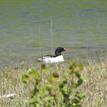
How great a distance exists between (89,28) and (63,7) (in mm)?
7044

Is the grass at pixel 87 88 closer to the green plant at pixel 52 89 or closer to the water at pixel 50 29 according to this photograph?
the green plant at pixel 52 89

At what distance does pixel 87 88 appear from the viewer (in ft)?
16.7

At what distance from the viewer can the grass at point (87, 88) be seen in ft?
14.3

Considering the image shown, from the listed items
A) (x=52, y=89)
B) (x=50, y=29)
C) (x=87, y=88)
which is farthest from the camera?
(x=50, y=29)

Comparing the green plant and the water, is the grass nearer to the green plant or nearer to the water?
the green plant

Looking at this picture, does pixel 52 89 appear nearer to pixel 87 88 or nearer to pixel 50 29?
pixel 87 88

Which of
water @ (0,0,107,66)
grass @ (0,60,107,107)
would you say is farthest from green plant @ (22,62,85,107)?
water @ (0,0,107,66)

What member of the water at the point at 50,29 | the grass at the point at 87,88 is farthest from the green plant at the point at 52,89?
the water at the point at 50,29

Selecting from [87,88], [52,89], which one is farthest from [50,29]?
[52,89]

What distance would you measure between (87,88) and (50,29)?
36.5 ft

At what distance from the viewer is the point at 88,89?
5.04m

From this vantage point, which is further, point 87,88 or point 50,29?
point 50,29

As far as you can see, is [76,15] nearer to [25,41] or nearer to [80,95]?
[25,41]

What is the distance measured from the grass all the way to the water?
4495 mm
